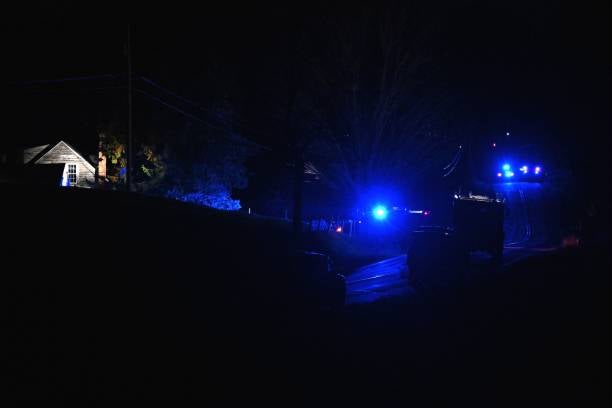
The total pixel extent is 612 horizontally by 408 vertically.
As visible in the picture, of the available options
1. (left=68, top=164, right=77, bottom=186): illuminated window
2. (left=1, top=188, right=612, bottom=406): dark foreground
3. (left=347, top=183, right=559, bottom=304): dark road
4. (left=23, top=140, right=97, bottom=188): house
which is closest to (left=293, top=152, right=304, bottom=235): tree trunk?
(left=347, top=183, right=559, bottom=304): dark road

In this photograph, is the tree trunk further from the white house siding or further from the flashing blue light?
the white house siding

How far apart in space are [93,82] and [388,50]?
1804 cm

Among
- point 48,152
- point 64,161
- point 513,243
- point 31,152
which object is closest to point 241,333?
point 513,243

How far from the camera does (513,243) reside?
3397 cm

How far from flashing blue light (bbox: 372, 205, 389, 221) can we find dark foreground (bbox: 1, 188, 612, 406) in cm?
2385

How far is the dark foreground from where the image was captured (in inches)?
244

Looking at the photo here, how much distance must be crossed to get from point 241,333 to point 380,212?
2760cm

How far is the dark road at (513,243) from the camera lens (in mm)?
18808

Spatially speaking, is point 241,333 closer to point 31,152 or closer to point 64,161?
point 64,161

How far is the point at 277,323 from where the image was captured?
933 cm

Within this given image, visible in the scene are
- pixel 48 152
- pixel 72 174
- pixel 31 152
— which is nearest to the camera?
pixel 48 152

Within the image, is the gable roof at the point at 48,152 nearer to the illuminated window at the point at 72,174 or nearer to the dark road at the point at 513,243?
the illuminated window at the point at 72,174

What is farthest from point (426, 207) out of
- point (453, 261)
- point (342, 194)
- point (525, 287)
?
point (525, 287)

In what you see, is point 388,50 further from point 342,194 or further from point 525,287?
point 525,287
